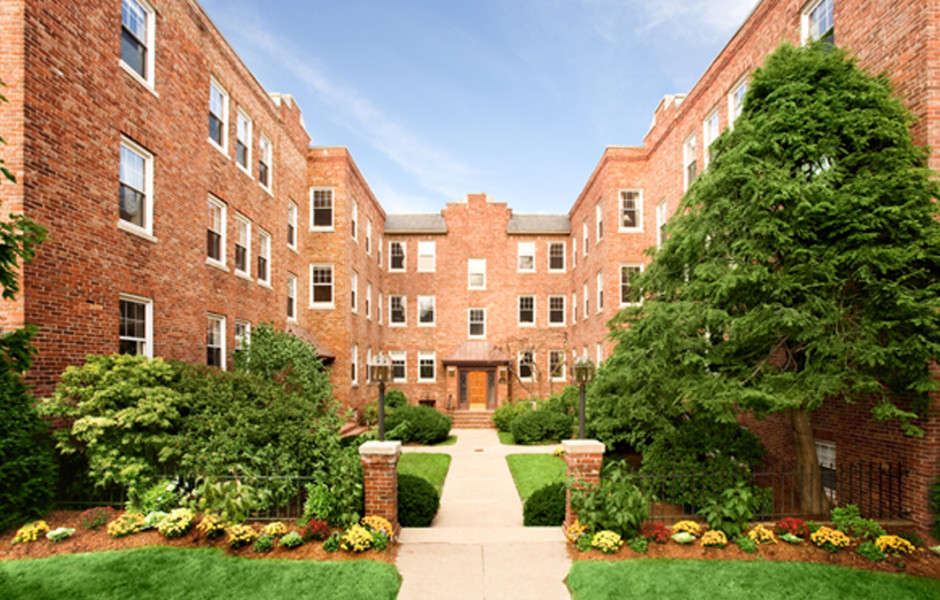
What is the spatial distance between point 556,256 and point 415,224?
8141 millimetres

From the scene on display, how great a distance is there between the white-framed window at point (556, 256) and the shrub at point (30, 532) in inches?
952

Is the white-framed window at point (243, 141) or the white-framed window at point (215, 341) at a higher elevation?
the white-framed window at point (243, 141)

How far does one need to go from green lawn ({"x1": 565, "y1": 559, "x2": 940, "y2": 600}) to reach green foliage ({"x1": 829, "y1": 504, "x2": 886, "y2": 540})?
A: 73cm

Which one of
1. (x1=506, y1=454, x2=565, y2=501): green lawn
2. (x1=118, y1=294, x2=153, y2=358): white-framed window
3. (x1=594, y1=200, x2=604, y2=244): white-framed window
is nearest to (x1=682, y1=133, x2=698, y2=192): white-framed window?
(x1=594, y1=200, x2=604, y2=244): white-framed window

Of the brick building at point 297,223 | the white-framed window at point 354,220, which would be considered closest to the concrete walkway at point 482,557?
the brick building at point 297,223

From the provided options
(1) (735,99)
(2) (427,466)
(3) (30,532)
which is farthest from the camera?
(2) (427,466)

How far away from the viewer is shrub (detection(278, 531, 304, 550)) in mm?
7248

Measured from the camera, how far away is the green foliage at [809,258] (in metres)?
6.95

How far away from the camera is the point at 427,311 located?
28438 millimetres

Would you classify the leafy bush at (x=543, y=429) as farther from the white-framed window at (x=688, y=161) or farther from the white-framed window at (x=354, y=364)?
the white-framed window at (x=688, y=161)

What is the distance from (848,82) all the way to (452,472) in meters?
12.1

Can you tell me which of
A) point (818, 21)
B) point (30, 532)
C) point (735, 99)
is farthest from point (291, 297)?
point (818, 21)

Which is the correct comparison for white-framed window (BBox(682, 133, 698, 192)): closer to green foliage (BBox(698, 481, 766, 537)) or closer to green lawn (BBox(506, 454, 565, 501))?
green lawn (BBox(506, 454, 565, 501))

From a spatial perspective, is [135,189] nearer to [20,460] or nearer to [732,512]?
[20,460]
